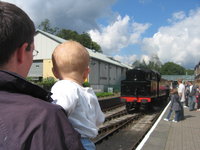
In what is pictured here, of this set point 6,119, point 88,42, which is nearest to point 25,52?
point 6,119

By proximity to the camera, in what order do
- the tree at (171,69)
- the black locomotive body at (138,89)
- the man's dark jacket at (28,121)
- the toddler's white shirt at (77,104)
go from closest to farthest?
the man's dark jacket at (28,121)
the toddler's white shirt at (77,104)
the black locomotive body at (138,89)
the tree at (171,69)

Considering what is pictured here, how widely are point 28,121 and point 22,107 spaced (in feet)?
0.24

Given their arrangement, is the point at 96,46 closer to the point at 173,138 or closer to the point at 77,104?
the point at 173,138

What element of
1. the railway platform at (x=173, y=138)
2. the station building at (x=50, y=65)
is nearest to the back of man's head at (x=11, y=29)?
the railway platform at (x=173, y=138)

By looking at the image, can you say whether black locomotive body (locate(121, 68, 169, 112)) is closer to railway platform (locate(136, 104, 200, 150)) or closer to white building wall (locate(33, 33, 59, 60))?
railway platform (locate(136, 104, 200, 150))

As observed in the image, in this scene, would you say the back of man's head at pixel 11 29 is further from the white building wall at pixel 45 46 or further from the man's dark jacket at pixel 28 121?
the white building wall at pixel 45 46

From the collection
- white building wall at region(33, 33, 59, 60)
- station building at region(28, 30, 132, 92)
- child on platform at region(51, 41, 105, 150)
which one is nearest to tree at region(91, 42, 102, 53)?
station building at region(28, 30, 132, 92)

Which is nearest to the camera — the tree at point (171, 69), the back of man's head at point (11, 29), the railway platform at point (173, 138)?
the back of man's head at point (11, 29)

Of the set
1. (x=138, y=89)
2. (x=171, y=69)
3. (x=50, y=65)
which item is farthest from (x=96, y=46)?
(x=171, y=69)

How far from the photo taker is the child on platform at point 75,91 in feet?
6.52

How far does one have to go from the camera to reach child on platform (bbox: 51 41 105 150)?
6.52 feet

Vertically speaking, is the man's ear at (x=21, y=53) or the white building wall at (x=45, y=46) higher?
the white building wall at (x=45, y=46)

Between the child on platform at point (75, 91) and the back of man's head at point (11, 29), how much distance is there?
0.74 metres

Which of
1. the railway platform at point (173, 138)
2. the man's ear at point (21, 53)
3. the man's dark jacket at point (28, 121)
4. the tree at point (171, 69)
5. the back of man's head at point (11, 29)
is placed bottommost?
the railway platform at point (173, 138)
